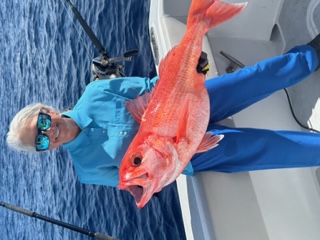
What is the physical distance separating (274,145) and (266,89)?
0.37m

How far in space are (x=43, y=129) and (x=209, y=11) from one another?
1157mm

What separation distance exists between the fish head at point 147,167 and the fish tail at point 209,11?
726 mm

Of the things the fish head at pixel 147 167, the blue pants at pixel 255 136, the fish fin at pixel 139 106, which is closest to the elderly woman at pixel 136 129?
the blue pants at pixel 255 136

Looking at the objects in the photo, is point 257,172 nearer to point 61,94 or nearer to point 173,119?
point 173,119

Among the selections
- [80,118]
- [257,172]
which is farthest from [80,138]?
[257,172]

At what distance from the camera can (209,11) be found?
2357 mm

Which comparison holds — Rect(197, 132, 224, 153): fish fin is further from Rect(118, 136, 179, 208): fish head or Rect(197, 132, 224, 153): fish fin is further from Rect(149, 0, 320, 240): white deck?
Rect(149, 0, 320, 240): white deck

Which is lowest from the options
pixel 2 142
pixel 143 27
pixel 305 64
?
pixel 305 64

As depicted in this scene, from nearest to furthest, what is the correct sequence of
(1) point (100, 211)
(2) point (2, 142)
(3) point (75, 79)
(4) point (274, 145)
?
(4) point (274, 145)
(1) point (100, 211)
(3) point (75, 79)
(2) point (2, 142)

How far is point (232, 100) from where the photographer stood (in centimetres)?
277

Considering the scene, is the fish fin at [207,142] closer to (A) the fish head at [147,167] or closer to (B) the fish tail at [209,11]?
(A) the fish head at [147,167]

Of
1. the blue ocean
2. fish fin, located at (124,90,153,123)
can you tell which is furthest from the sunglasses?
the blue ocean

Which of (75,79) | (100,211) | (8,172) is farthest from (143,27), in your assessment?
(8,172)

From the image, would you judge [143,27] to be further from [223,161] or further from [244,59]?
[223,161]
